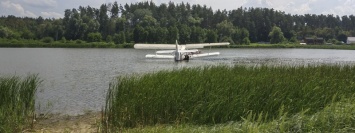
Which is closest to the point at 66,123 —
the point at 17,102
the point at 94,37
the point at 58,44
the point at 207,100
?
the point at 17,102

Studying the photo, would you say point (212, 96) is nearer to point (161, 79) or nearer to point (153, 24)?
point (161, 79)

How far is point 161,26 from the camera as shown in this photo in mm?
107938

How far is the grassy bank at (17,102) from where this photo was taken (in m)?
7.52

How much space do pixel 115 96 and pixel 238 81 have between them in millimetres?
2945

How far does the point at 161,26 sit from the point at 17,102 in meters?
100

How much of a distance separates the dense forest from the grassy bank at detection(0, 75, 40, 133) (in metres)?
81.6

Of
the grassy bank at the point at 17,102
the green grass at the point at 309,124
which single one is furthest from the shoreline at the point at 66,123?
the green grass at the point at 309,124

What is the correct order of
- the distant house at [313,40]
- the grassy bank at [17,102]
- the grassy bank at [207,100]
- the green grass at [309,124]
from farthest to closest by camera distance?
the distant house at [313,40] < the grassy bank at [207,100] < the grassy bank at [17,102] < the green grass at [309,124]

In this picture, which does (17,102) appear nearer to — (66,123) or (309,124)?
(66,123)

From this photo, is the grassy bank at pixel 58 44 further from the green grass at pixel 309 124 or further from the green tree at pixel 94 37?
the green grass at pixel 309 124

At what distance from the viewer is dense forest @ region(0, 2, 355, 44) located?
9381 centimetres

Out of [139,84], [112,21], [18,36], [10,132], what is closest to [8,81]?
[10,132]

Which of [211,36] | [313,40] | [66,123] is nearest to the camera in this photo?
[66,123]

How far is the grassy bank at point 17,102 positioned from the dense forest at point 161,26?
81.6 metres
